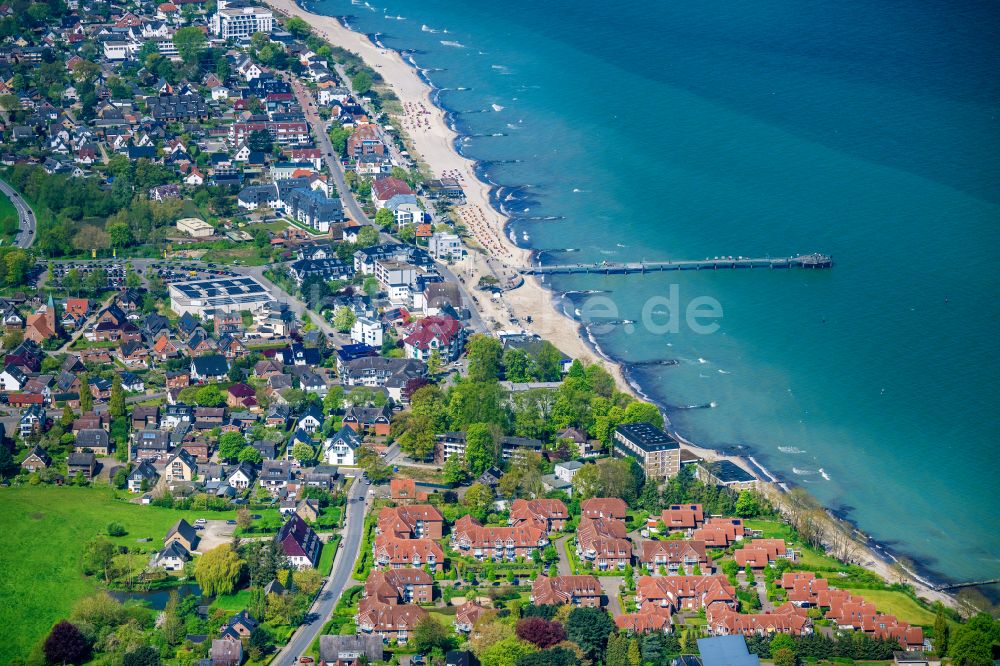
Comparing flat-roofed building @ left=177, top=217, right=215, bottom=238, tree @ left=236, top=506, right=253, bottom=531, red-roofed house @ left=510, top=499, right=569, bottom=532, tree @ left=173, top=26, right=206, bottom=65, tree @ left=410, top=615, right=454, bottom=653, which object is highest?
tree @ left=173, top=26, right=206, bottom=65

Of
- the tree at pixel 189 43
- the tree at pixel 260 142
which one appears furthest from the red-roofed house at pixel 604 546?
the tree at pixel 189 43

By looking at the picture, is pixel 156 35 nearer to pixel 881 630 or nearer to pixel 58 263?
pixel 58 263

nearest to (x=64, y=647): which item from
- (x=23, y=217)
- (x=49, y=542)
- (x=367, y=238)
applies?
(x=49, y=542)

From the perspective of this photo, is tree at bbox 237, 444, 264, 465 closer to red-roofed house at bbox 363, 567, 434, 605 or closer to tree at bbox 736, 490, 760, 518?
red-roofed house at bbox 363, 567, 434, 605

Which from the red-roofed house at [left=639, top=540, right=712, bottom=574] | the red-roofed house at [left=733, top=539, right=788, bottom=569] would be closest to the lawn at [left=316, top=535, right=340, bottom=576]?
the red-roofed house at [left=639, top=540, right=712, bottom=574]

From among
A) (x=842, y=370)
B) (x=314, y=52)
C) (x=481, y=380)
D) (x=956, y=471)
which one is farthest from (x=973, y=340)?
(x=314, y=52)
